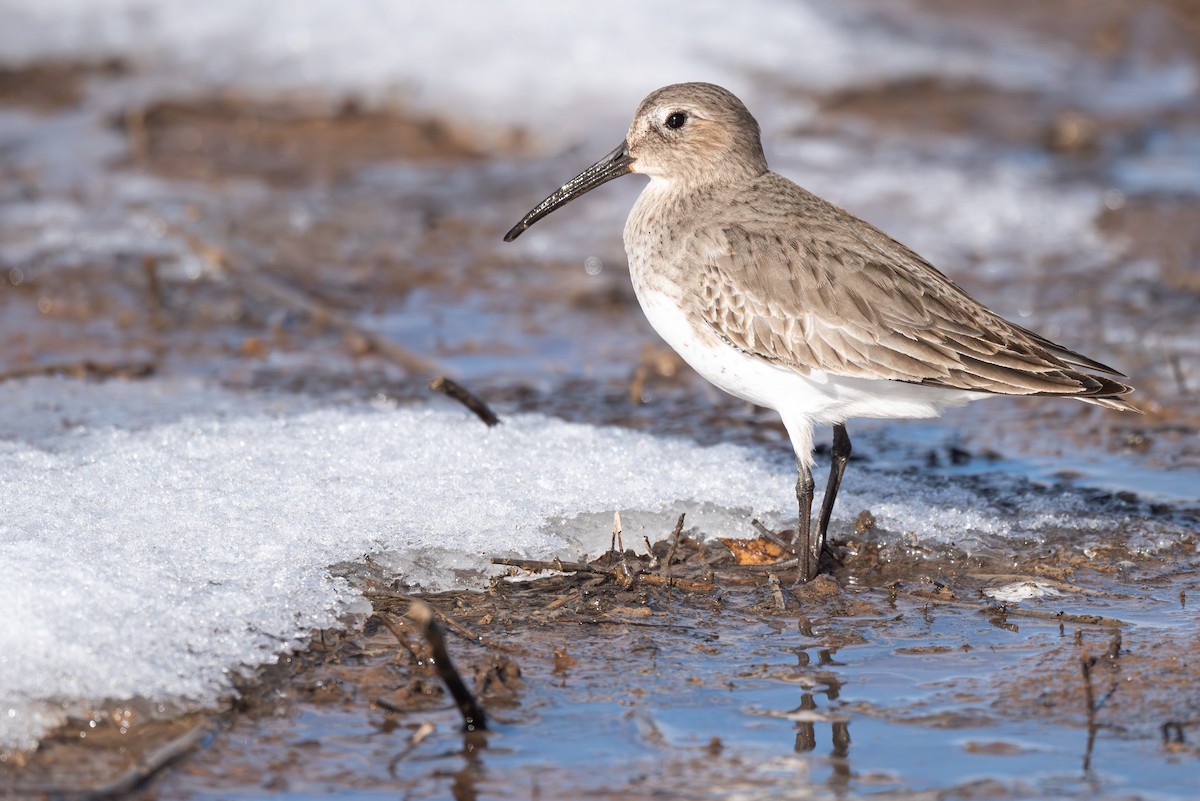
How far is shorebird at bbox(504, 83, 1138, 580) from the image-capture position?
571 cm

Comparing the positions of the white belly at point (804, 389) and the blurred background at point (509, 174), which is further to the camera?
the blurred background at point (509, 174)

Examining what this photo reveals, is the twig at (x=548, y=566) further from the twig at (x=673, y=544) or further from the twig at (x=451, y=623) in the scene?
the twig at (x=451, y=623)

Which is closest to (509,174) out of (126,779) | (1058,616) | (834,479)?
(834,479)

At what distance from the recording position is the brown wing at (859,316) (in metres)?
5.68

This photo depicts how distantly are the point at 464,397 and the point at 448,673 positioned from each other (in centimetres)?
227

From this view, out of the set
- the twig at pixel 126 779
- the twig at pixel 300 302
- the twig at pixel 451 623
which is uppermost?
the twig at pixel 300 302

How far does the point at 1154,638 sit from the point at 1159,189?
6.32 metres

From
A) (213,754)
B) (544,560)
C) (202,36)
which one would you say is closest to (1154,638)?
(544,560)

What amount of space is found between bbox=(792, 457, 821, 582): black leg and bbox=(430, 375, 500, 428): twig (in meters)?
1.45

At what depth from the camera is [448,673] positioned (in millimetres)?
4398

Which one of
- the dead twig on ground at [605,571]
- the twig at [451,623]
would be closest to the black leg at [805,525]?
the dead twig on ground at [605,571]

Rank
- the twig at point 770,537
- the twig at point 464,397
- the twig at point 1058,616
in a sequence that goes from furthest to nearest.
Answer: the twig at point 464,397, the twig at point 770,537, the twig at point 1058,616

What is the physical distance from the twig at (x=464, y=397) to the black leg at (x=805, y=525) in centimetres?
145

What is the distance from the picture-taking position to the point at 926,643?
17.6 feet
